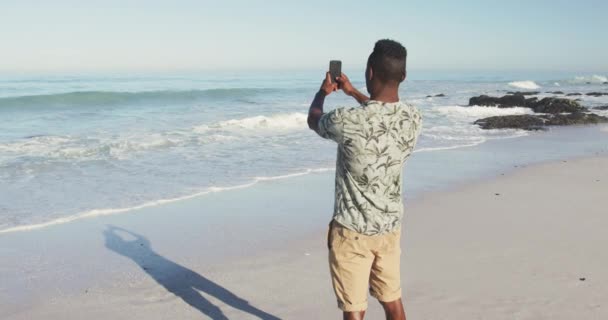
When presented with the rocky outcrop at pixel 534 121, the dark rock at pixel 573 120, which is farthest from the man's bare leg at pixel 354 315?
the dark rock at pixel 573 120

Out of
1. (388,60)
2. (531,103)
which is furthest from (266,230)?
(531,103)

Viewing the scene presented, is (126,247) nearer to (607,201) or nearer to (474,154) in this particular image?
(607,201)

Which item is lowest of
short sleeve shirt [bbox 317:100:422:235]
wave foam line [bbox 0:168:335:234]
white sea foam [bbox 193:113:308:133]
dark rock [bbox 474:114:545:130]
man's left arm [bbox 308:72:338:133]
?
white sea foam [bbox 193:113:308:133]

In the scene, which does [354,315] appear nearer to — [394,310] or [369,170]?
[394,310]

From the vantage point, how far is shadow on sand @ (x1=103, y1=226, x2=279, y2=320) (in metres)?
4.18

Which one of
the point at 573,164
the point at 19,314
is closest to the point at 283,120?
the point at 573,164

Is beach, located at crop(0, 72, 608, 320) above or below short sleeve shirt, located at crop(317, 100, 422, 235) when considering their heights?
below

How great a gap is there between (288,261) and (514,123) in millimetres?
13521

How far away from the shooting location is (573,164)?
1007 cm

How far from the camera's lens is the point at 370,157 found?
262 cm

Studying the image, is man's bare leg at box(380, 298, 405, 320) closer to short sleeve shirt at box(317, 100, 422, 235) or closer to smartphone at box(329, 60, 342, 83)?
short sleeve shirt at box(317, 100, 422, 235)

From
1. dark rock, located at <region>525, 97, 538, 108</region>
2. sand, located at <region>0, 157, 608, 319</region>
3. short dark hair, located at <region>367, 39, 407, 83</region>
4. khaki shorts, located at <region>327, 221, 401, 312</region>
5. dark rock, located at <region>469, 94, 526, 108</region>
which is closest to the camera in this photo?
short dark hair, located at <region>367, 39, 407, 83</region>

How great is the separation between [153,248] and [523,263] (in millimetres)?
3459

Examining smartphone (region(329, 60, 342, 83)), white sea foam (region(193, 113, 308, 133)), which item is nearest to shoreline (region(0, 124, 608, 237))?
smartphone (region(329, 60, 342, 83))
